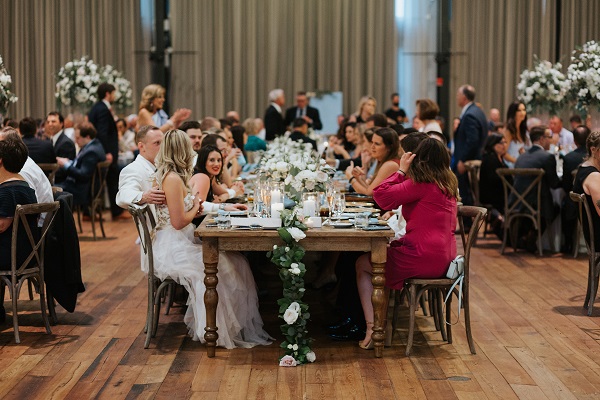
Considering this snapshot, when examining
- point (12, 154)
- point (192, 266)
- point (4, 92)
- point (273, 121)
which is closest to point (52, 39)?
point (273, 121)

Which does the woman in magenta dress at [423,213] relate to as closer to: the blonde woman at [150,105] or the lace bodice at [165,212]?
the lace bodice at [165,212]

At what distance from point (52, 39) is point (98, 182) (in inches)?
233

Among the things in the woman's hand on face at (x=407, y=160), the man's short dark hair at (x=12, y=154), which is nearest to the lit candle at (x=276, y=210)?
the woman's hand on face at (x=407, y=160)

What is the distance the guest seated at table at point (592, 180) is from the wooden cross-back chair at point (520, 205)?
1.88m

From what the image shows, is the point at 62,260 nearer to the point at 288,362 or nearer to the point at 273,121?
the point at 288,362

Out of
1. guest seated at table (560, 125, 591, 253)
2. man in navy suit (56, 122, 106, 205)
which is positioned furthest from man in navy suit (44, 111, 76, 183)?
guest seated at table (560, 125, 591, 253)

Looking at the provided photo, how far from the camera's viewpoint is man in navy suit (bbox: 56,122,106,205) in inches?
387

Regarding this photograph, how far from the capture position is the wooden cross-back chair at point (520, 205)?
8.79 metres

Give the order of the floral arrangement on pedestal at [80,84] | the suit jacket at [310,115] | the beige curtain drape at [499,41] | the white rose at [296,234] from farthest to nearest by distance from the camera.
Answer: the beige curtain drape at [499,41]
the suit jacket at [310,115]
the floral arrangement on pedestal at [80,84]
the white rose at [296,234]

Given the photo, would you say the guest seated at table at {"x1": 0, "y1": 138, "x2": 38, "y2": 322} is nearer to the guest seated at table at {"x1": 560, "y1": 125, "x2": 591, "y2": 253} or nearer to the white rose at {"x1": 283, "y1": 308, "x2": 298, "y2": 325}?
the white rose at {"x1": 283, "y1": 308, "x2": 298, "y2": 325}

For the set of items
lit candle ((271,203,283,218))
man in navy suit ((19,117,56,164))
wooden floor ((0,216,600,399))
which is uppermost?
man in navy suit ((19,117,56,164))

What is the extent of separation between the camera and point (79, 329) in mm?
6035

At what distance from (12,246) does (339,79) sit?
11.3 m

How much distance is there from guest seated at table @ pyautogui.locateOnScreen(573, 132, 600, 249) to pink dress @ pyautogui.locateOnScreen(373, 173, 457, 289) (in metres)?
1.37
